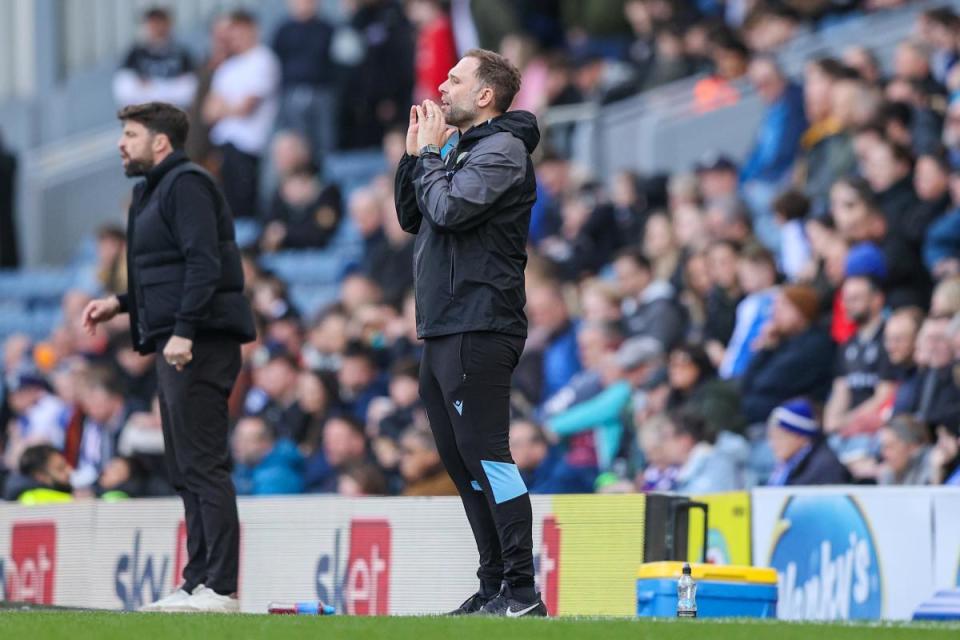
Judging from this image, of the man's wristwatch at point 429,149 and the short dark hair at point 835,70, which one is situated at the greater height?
the short dark hair at point 835,70

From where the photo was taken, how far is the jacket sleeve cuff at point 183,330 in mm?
8430

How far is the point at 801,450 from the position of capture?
10.8 metres

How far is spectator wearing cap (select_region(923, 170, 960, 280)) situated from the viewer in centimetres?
1169

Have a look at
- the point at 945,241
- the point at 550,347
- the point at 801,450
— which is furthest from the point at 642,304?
the point at 801,450

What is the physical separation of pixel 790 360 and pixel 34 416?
6.84 meters

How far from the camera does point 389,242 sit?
16875 mm

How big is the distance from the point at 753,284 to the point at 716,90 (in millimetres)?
3621

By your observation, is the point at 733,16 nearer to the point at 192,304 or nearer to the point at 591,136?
the point at 591,136

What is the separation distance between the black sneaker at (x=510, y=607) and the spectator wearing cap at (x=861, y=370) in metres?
4.29

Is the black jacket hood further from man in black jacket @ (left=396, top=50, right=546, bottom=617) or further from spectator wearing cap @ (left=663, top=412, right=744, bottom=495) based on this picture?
spectator wearing cap @ (left=663, top=412, right=744, bottom=495)

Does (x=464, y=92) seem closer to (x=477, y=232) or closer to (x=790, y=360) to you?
(x=477, y=232)

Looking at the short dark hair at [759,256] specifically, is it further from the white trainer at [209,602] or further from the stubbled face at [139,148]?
the white trainer at [209,602]

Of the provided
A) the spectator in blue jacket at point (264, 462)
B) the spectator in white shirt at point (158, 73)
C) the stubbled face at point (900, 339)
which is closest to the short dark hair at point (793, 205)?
the stubbled face at point (900, 339)

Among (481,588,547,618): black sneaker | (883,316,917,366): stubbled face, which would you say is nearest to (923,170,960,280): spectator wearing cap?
(883,316,917,366): stubbled face
